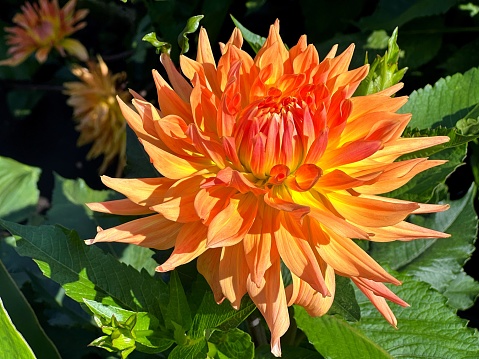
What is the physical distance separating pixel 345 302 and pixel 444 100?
37 centimetres

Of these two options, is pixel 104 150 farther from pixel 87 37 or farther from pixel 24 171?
pixel 87 37

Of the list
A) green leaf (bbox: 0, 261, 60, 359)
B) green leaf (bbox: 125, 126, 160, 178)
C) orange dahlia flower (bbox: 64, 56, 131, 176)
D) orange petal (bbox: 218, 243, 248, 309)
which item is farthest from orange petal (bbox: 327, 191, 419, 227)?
orange dahlia flower (bbox: 64, 56, 131, 176)

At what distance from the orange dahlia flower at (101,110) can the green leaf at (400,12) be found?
2.44 ft

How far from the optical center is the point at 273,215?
0.68 m

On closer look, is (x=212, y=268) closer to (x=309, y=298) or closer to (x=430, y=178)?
(x=309, y=298)

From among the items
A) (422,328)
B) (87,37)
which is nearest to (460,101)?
(422,328)

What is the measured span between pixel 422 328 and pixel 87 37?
6.81 ft

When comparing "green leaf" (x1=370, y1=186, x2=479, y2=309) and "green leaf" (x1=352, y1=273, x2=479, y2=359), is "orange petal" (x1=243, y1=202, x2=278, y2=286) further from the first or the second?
"green leaf" (x1=370, y1=186, x2=479, y2=309)

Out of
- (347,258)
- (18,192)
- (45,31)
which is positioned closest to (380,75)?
(347,258)

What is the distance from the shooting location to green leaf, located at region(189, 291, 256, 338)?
729mm

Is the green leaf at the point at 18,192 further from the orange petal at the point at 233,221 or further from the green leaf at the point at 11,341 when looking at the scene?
the orange petal at the point at 233,221

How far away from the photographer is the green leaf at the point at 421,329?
2.68 feet

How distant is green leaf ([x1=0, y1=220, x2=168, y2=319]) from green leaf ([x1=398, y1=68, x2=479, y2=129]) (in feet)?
1.51

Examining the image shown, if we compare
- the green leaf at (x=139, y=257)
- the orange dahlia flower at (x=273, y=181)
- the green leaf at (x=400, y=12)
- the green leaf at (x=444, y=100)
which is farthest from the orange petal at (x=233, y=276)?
the green leaf at (x=400, y=12)
